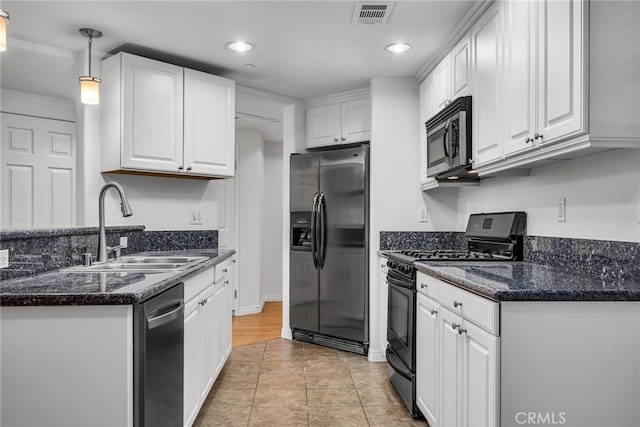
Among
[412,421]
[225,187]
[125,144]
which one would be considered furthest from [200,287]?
[225,187]

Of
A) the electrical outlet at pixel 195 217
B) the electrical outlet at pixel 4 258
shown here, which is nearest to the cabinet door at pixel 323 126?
the electrical outlet at pixel 195 217

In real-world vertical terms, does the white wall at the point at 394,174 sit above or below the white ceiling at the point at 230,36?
below

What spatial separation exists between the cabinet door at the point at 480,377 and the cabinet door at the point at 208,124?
7.79 feet

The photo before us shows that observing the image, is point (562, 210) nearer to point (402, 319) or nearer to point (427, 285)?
point (427, 285)

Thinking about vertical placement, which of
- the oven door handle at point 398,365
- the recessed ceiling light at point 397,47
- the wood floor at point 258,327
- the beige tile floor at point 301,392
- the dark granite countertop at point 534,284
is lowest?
the wood floor at point 258,327

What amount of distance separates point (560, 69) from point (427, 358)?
1.52 m

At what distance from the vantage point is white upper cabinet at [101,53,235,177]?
308cm

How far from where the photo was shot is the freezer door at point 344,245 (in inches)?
152

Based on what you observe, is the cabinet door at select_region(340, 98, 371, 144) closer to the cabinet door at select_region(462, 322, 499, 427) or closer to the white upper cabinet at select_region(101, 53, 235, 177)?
the white upper cabinet at select_region(101, 53, 235, 177)

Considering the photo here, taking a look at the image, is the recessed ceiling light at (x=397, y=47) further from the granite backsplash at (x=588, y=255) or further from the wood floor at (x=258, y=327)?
the wood floor at (x=258, y=327)

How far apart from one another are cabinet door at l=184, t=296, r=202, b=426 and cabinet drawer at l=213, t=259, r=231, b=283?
48 cm

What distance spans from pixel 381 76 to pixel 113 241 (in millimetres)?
2462

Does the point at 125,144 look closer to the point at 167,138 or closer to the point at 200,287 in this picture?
the point at 167,138

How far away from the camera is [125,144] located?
3.06 m
